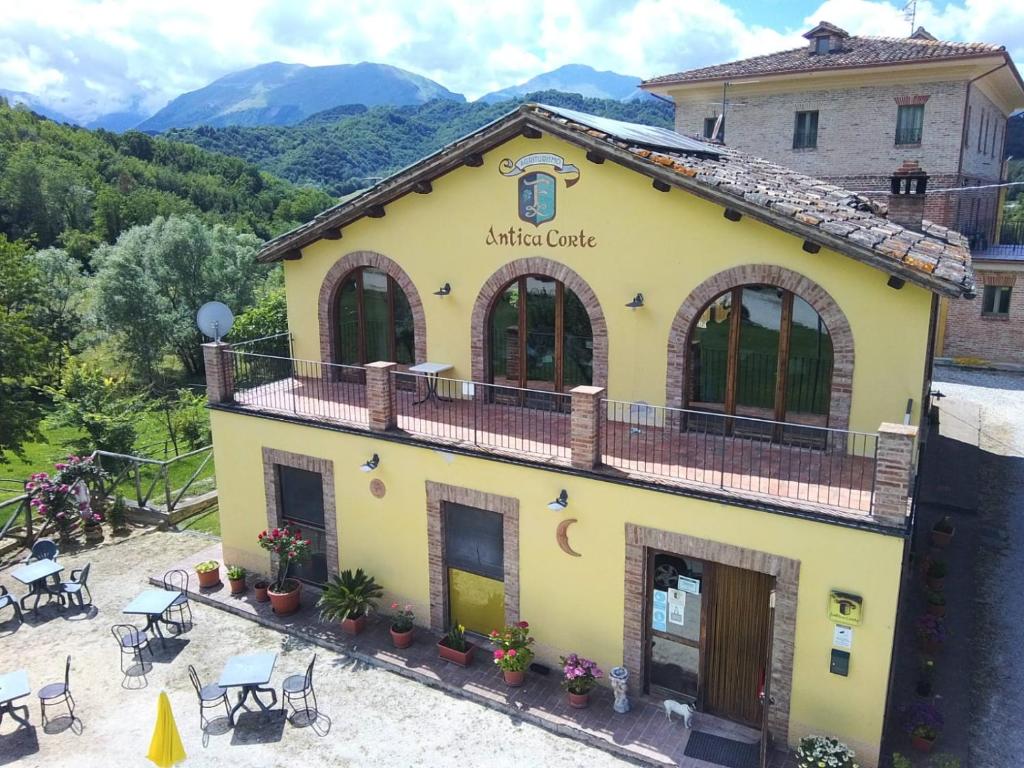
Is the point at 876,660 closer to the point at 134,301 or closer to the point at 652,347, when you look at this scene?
the point at 652,347

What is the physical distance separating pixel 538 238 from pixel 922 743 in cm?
915

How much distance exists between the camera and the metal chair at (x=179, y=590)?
1386 cm

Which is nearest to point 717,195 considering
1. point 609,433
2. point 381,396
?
point 609,433

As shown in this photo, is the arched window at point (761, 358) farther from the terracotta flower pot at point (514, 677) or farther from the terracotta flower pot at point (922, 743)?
the terracotta flower pot at point (514, 677)

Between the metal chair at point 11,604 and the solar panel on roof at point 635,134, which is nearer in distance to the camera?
the solar panel on roof at point 635,134

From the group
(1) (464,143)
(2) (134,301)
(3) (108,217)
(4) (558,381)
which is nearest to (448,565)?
(4) (558,381)

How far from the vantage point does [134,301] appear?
127 ft

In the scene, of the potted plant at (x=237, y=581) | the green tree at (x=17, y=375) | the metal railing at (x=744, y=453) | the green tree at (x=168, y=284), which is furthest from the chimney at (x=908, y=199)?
the green tree at (x=168, y=284)

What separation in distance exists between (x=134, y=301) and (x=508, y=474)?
33791 mm

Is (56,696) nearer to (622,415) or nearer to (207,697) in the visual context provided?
(207,697)

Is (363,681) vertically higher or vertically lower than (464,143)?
lower

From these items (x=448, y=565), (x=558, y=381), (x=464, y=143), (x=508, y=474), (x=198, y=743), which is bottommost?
(x=198, y=743)

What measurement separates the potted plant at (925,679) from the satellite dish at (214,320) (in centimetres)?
1324

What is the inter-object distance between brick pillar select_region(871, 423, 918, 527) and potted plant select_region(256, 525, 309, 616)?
30.7 ft
